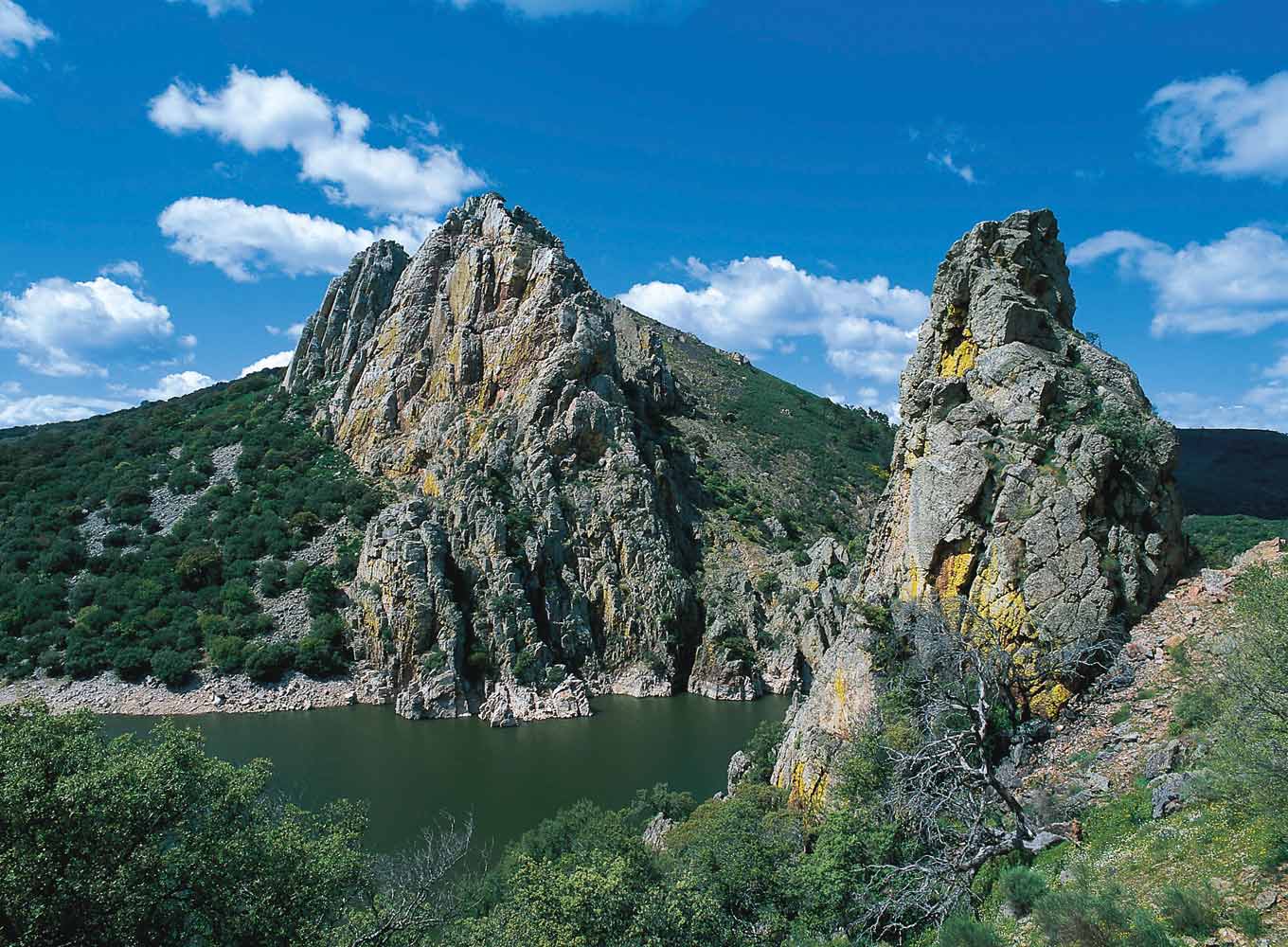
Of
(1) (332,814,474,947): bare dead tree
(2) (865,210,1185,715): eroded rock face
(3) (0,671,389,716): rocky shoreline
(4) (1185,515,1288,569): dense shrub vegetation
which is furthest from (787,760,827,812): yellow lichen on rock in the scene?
(4) (1185,515,1288,569): dense shrub vegetation

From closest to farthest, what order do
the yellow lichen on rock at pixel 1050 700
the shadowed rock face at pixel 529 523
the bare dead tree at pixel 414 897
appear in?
1. the bare dead tree at pixel 414 897
2. the yellow lichen on rock at pixel 1050 700
3. the shadowed rock face at pixel 529 523

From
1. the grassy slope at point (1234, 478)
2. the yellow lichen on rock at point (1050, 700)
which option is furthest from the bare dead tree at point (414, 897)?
the grassy slope at point (1234, 478)

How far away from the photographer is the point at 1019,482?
20.0 meters

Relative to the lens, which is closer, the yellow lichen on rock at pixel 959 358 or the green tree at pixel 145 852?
the green tree at pixel 145 852

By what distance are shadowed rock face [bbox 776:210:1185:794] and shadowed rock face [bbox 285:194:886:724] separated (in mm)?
22606

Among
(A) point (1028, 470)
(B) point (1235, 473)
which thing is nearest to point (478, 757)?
(A) point (1028, 470)

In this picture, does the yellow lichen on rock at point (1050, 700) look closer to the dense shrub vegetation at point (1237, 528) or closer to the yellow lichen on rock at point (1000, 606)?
the yellow lichen on rock at point (1000, 606)

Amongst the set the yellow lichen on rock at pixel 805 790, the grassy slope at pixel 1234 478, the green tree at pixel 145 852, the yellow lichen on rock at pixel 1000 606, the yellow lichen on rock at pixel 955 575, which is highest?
the grassy slope at pixel 1234 478

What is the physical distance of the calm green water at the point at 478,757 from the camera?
30.2 m

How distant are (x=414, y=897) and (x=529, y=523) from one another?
3995cm

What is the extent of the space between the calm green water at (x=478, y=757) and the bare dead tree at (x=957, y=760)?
52.8 ft

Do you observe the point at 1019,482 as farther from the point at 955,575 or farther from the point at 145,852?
the point at 145,852

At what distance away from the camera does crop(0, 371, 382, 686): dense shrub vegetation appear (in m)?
47.0

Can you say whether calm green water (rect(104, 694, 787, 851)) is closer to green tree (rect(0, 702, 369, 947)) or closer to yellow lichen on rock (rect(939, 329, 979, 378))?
green tree (rect(0, 702, 369, 947))
